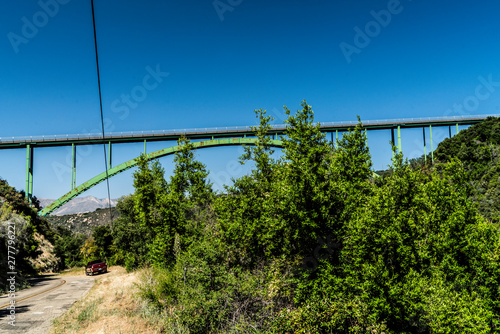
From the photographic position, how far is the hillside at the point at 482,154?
1326 inches

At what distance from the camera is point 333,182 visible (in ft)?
43.5

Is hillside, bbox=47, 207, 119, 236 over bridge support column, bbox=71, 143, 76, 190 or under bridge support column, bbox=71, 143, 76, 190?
under

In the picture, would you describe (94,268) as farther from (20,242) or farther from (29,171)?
(29,171)

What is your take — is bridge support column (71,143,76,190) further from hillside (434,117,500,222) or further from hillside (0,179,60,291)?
hillside (434,117,500,222)

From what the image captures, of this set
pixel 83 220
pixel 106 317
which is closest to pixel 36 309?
pixel 106 317

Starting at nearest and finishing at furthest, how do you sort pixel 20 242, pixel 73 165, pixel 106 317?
pixel 106 317, pixel 20 242, pixel 73 165

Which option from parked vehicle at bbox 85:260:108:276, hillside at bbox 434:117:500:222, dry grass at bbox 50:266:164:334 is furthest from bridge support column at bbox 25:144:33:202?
hillside at bbox 434:117:500:222

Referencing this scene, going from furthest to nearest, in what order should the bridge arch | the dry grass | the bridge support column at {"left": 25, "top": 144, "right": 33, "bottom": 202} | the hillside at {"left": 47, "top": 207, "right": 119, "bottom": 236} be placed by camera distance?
the hillside at {"left": 47, "top": 207, "right": 119, "bottom": 236} < the bridge arch < the bridge support column at {"left": 25, "top": 144, "right": 33, "bottom": 202} < the dry grass

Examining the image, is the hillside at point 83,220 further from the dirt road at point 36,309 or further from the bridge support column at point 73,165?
the dirt road at point 36,309

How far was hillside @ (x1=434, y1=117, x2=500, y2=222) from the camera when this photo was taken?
3368 cm

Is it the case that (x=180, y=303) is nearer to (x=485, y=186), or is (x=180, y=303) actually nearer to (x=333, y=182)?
(x=333, y=182)

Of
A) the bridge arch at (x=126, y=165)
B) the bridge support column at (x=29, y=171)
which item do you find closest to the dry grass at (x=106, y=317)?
the bridge arch at (x=126, y=165)

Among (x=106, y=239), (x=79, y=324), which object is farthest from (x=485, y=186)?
(x=106, y=239)

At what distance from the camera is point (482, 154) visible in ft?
151
